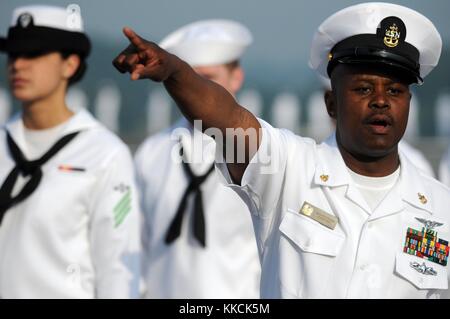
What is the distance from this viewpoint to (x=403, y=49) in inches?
177

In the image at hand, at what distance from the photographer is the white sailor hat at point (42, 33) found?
21.9 feet

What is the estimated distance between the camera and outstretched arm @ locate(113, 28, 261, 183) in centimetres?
369

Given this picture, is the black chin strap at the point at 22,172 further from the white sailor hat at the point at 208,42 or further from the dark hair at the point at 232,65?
the dark hair at the point at 232,65

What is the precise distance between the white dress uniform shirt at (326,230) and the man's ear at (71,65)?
282 cm

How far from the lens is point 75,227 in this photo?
252 inches

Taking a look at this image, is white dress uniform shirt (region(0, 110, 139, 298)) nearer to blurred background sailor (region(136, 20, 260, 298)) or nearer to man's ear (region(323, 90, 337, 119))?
blurred background sailor (region(136, 20, 260, 298))

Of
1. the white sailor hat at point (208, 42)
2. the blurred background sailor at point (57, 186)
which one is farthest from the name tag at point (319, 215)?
the white sailor hat at point (208, 42)

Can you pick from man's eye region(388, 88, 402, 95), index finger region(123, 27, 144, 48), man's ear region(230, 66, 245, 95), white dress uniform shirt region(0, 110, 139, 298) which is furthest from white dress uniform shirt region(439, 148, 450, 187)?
index finger region(123, 27, 144, 48)

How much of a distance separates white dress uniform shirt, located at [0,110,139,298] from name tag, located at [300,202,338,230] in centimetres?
227

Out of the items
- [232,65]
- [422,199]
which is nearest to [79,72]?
[232,65]
